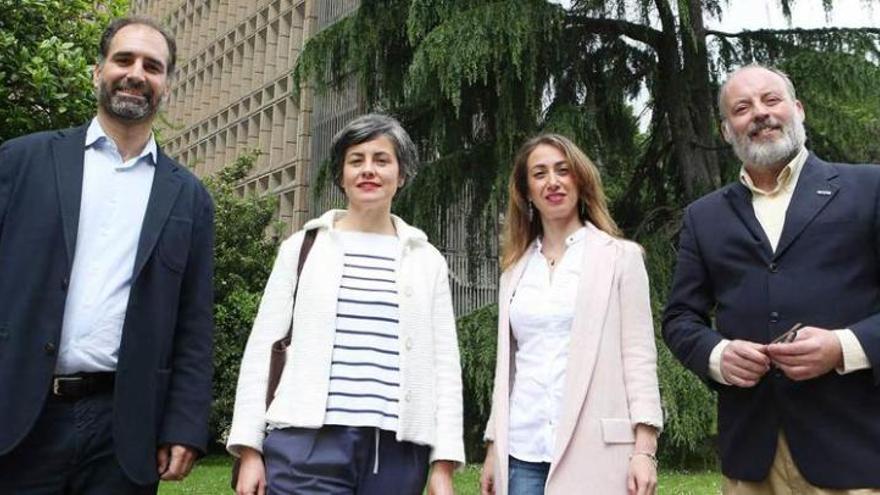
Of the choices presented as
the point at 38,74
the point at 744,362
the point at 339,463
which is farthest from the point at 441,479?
the point at 38,74

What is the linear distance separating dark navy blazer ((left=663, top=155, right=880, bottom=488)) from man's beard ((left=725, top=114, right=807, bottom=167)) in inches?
3.4

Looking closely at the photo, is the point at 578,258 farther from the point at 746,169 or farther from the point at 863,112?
the point at 863,112

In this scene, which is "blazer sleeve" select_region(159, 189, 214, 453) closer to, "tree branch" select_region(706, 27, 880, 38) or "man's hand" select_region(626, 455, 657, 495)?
"man's hand" select_region(626, 455, 657, 495)

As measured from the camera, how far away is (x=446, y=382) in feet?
8.80

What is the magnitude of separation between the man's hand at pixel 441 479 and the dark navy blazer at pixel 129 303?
2.26ft

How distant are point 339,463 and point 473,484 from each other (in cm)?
677

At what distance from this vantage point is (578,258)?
9.93 feet

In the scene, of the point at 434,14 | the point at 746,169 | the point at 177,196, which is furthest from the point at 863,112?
the point at 177,196

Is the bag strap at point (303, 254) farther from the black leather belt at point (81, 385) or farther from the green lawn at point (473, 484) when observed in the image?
the green lawn at point (473, 484)

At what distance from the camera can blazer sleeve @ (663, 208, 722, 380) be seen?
284cm

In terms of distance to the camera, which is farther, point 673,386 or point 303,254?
point 673,386

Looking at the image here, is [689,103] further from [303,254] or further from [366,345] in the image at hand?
[366,345]

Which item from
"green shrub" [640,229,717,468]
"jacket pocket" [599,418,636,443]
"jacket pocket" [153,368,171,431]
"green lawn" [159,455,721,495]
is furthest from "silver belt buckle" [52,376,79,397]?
"green lawn" [159,455,721,495]

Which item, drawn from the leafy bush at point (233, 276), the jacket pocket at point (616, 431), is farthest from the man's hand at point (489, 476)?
the leafy bush at point (233, 276)
